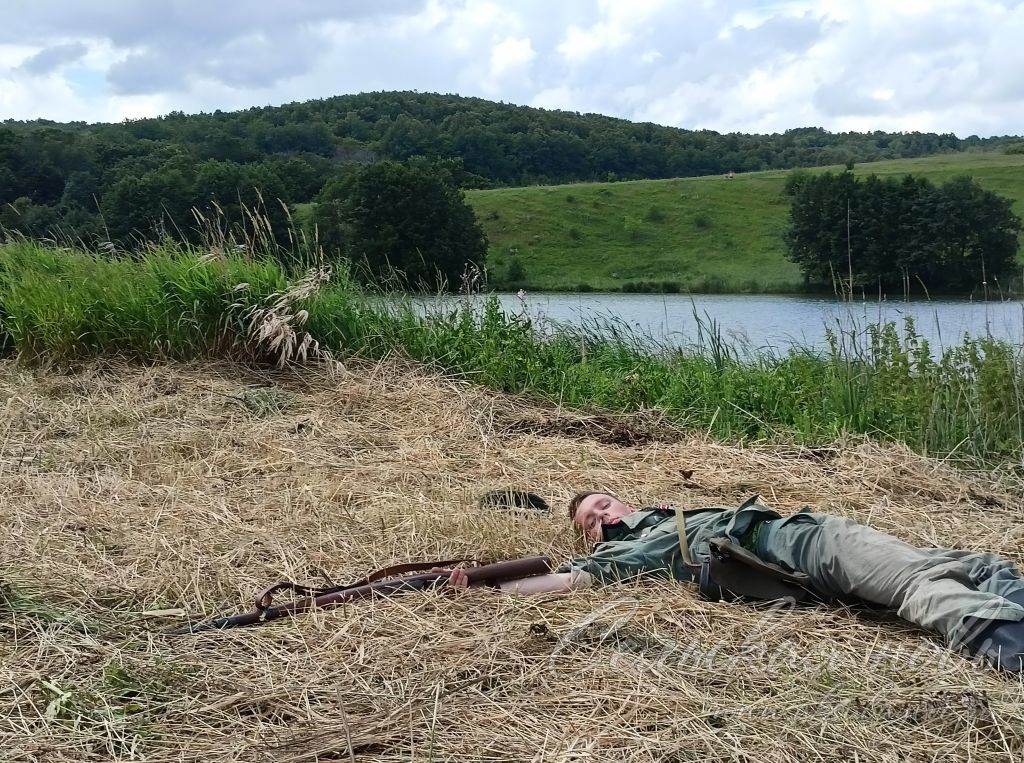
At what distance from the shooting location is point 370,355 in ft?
21.1

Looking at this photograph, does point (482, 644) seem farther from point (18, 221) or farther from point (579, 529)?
point (18, 221)

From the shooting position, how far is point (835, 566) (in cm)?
253

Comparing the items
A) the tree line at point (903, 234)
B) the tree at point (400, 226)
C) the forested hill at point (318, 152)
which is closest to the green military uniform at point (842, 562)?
the tree line at point (903, 234)

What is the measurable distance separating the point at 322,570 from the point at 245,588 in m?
0.28

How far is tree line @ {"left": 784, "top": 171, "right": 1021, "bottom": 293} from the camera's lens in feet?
28.5

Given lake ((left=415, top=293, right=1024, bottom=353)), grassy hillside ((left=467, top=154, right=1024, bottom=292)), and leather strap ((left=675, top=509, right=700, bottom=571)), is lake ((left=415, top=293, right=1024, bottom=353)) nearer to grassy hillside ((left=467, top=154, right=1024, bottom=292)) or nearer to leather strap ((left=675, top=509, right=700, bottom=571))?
leather strap ((left=675, top=509, right=700, bottom=571))

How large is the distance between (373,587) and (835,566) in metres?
1.40

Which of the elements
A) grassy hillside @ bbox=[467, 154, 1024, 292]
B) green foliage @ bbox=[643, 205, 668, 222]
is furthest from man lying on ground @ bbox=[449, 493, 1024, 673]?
green foliage @ bbox=[643, 205, 668, 222]

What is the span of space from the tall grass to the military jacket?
216cm

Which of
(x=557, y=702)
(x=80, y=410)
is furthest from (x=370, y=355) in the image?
(x=557, y=702)

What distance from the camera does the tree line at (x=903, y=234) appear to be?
8688 mm

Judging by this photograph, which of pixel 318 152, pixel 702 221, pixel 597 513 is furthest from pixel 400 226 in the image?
pixel 702 221

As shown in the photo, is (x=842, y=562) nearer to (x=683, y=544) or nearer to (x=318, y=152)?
(x=683, y=544)

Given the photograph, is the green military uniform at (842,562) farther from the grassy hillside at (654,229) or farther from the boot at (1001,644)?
the grassy hillside at (654,229)
